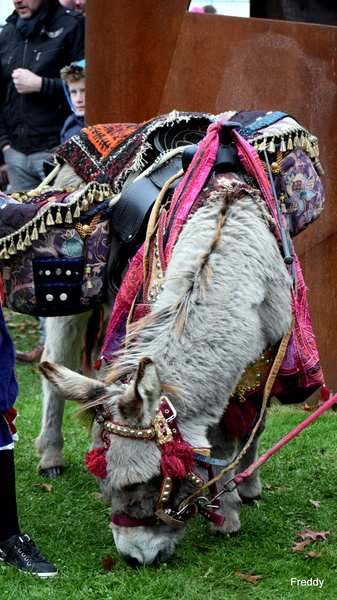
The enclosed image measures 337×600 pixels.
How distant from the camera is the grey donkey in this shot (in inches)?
119

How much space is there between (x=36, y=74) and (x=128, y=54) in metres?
1.62

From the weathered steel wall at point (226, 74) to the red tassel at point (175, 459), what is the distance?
3306 millimetres

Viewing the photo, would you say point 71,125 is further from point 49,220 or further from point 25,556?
point 25,556

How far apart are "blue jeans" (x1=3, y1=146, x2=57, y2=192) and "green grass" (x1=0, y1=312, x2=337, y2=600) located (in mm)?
3089

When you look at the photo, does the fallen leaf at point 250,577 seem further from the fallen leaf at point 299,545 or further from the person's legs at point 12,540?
the person's legs at point 12,540

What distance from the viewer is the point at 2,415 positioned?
3553 mm

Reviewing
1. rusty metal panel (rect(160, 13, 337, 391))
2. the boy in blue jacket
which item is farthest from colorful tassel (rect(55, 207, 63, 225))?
the boy in blue jacket

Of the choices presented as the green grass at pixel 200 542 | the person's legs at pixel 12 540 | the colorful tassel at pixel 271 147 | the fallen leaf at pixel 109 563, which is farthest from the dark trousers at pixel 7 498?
the colorful tassel at pixel 271 147

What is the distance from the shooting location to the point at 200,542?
3.89m

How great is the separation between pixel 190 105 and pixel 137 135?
1.82 m

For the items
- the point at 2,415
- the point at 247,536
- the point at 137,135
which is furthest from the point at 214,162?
the point at 247,536

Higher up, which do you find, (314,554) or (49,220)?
(49,220)

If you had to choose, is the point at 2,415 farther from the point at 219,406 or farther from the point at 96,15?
the point at 96,15

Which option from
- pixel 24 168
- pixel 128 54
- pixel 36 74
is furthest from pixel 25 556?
pixel 36 74
